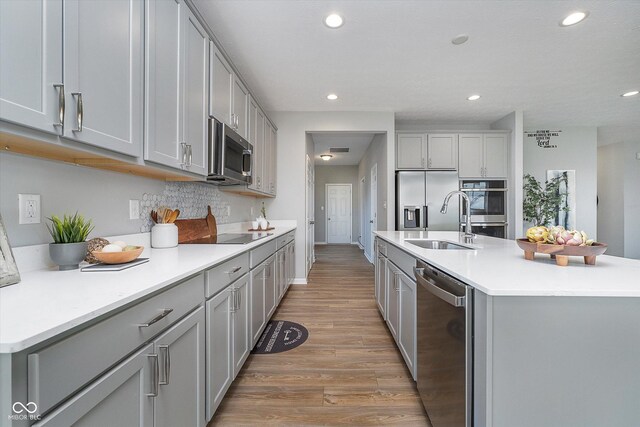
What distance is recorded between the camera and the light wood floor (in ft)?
4.98

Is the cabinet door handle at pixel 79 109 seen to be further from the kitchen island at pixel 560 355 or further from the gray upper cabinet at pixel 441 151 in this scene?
the gray upper cabinet at pixel 441 151

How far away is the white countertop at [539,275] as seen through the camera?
873mm

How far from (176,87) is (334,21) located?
142 cm

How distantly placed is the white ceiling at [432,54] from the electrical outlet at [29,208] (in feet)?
5.97

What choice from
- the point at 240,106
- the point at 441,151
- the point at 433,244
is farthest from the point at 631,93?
the point at 240,106

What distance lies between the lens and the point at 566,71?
3.17 m

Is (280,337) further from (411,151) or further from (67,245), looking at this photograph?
(411,151)

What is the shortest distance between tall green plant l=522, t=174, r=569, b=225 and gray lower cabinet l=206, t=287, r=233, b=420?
5515 millimetres

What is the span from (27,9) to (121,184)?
95cm

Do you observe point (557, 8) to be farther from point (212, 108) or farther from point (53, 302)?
point (53, 302)

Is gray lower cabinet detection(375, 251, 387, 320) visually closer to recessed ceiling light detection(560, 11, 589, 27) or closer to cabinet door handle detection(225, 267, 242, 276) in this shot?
cabinet door handle detection(225, 267, 242, 276)

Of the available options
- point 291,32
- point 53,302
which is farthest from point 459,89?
point 53,302

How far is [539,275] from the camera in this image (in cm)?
104

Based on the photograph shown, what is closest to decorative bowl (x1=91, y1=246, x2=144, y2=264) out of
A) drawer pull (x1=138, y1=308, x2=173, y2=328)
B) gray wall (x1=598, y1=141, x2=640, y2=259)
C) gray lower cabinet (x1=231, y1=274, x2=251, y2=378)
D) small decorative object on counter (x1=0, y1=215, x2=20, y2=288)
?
small decorative object on counter (x1=0, y1=215, x2=20, y2=288)
